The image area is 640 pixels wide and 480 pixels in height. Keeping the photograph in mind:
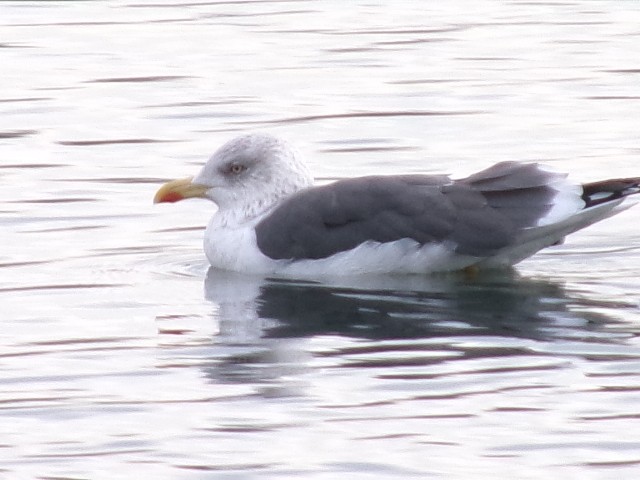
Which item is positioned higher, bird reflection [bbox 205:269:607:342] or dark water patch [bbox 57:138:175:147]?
dark water patch [bbox 57:138:175:147]

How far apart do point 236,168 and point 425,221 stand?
158 cm

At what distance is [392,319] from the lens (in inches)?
421

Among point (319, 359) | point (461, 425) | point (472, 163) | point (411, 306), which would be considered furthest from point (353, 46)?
point (461, 425)

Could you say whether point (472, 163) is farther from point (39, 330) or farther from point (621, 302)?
point (39, 330)

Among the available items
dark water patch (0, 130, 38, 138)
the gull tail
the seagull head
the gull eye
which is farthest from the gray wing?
dark water patch (0, 130, 38, 138)

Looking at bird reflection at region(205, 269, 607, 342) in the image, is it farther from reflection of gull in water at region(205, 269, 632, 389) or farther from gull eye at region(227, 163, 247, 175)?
gull eye at region(227, 163, 247, 175)

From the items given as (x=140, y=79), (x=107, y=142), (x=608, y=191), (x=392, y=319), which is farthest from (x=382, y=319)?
(x=140, y=79)

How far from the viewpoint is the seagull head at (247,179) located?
12508 millimetres

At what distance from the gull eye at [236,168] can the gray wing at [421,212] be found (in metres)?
0.87

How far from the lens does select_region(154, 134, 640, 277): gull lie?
11.6m

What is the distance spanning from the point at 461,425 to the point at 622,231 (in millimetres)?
4878

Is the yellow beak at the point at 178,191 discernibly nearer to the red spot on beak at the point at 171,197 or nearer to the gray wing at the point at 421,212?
the red spot on beak at the point at 171,197

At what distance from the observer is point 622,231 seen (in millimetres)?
13016

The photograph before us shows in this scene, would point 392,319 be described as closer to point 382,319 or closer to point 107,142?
point 382,319
